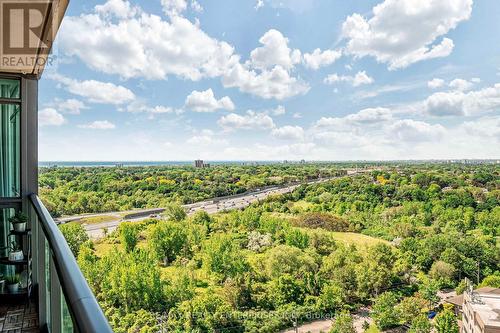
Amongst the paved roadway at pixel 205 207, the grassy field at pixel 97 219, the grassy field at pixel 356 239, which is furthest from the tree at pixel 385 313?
the grassy field at pixel 97 219

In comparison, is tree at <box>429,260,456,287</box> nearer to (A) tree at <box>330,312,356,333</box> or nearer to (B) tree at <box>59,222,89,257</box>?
(A) tree at <box>330,312,356,333</box>

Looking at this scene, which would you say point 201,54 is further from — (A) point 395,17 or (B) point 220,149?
(A) point 395,17

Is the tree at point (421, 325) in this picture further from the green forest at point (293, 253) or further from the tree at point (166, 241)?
the tree at point (166, 241)

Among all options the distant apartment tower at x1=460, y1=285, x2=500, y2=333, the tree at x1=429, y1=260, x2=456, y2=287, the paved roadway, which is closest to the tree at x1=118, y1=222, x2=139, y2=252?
the paved roadway

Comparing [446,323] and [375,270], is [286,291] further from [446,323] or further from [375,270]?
[446,323]

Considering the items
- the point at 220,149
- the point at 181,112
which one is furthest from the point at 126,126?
the point at 220,149

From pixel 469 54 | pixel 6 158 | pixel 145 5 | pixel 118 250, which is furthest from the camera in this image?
pixel 469 54
